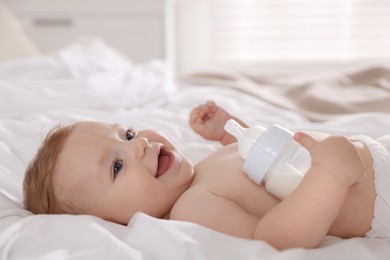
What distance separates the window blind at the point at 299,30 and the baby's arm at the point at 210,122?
219cm

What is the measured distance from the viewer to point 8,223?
3.37ft

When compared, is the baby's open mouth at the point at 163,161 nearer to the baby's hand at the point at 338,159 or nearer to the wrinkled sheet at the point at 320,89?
the baby's hand at the point at 338,159

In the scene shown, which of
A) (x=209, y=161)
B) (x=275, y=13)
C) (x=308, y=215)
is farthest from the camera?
(x=275, y=13)

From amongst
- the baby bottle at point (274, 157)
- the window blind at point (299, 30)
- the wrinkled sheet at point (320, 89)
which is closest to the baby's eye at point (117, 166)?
the baby bottle at point (274, 157)

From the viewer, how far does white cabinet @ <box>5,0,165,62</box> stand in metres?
3.25

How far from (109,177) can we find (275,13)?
2.60 meters

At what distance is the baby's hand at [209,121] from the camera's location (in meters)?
1.40

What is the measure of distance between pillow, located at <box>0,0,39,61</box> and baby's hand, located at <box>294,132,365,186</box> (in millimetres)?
1480

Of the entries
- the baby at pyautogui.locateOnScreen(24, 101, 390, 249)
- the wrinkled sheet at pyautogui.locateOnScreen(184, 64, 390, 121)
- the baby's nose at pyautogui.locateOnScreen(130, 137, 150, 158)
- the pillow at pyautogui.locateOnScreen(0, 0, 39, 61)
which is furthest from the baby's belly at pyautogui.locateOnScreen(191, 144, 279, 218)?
the pillow at pyautogui.locateOnScreen(0, 0, 39, 61)

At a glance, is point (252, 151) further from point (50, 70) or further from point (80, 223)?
point (50, 70)

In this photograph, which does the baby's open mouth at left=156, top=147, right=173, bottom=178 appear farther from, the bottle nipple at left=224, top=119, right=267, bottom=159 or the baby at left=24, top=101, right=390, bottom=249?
the bottle nipple at left=224, top=119, right=267, bottom=159

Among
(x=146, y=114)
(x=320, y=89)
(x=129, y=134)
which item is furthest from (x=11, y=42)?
(x=129, y=134)

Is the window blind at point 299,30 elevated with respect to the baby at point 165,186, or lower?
lower

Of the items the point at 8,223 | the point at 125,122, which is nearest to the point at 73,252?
the point at 8,223
